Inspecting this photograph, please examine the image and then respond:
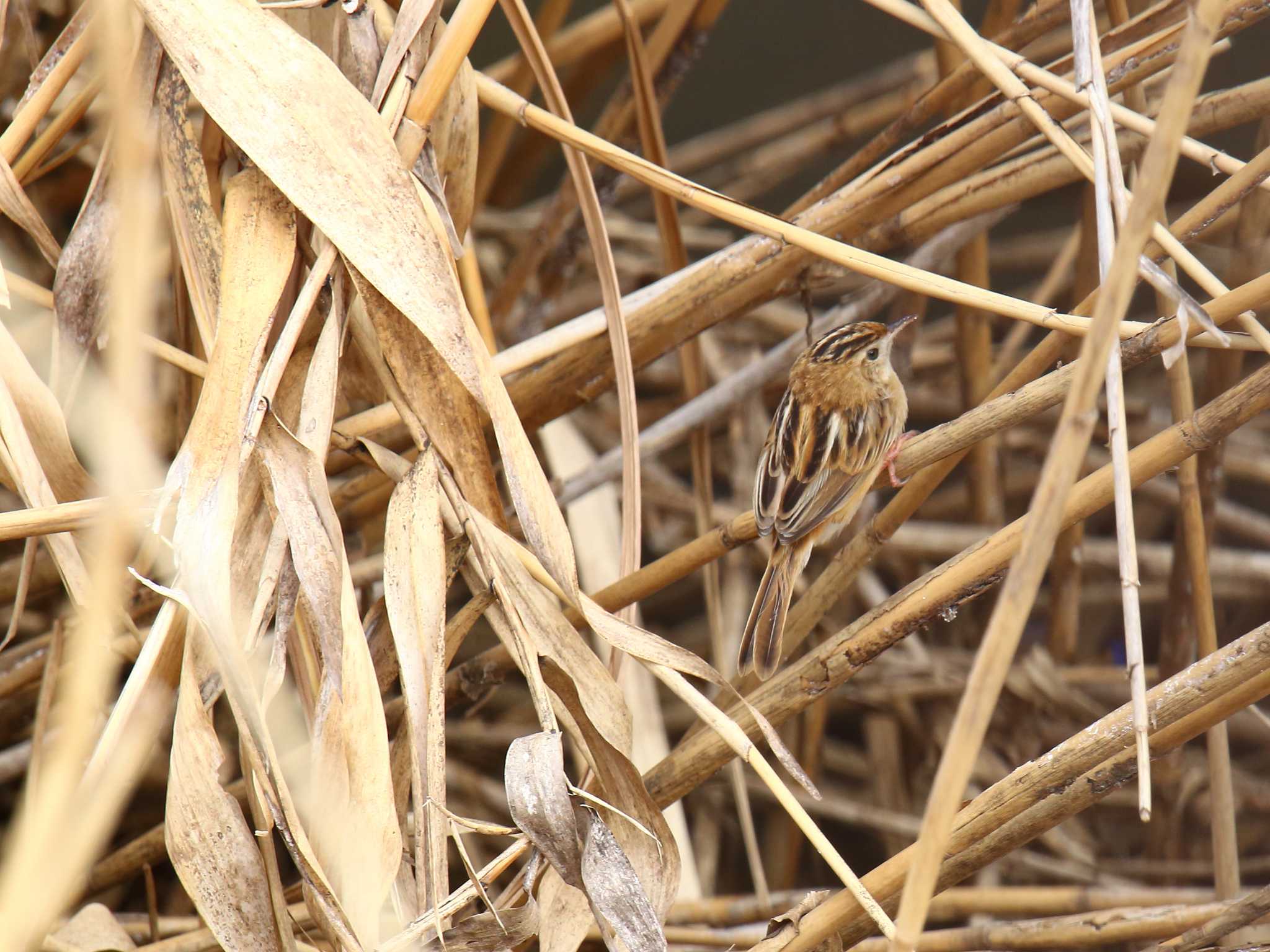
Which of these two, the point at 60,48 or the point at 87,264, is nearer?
the point at 87,264

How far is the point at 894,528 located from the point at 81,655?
1.29 m

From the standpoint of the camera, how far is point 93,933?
5.74ft

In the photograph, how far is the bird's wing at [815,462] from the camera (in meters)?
2.32

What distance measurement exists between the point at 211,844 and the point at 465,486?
52 cm

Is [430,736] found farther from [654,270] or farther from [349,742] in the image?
[654,270]

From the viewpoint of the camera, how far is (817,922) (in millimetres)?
1378

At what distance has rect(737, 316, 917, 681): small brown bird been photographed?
229 centimetres

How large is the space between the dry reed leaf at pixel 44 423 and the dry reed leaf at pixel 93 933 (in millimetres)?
718

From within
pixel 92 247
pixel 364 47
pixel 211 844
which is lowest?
pixel 211 844

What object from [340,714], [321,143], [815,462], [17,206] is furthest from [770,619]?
[17,206]

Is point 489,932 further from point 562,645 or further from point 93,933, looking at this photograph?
point 93,933

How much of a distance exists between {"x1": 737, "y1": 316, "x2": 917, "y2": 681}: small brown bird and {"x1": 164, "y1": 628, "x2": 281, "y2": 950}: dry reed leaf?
1065 mm

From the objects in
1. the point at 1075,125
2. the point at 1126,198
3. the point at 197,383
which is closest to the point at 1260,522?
the point at 1075,125

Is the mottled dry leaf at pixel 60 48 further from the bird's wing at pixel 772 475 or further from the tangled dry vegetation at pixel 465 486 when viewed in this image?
the bird's wing at pixel 772 475
